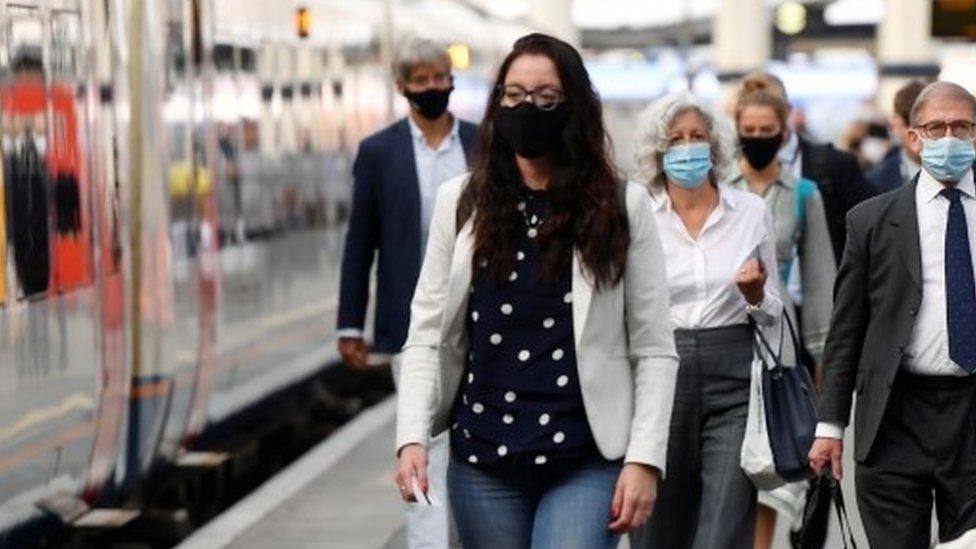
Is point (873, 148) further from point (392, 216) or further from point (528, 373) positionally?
point (528, 373)

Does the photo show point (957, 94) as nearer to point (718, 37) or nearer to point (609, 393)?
point (609, 393)

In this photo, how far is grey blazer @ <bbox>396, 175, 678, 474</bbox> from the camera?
249 inches

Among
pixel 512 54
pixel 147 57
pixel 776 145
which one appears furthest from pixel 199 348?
pixel 512 54

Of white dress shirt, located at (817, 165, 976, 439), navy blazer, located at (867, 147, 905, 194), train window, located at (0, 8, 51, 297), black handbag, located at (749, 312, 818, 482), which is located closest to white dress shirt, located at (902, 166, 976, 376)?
white dress shirt, located at (817, 165, 976, 439)

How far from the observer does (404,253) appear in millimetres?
10281

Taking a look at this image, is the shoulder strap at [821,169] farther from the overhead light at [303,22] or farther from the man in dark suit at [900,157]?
the overhead light at [303,22]

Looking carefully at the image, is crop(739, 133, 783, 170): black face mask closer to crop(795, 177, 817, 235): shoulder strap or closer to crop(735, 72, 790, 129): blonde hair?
crop(735, 72, 790, 129): blonde hair

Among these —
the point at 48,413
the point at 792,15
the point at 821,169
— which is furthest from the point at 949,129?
the point at 792,15

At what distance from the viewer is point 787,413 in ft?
26.8

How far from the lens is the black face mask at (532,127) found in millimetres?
6289

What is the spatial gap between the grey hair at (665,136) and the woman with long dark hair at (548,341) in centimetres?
188

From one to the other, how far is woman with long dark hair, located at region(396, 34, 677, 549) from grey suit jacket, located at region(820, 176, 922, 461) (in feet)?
4.15

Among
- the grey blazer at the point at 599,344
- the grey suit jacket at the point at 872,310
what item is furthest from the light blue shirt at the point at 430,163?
the grey blazer at the point at 599,344

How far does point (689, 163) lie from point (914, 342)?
0.97 metres
